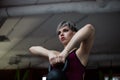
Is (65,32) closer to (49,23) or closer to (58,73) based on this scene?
(58,73)

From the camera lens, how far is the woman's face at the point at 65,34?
106 centimetres

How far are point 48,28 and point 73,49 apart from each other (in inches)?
130

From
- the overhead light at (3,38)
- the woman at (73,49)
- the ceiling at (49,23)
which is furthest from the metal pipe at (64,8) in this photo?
the woman at (73,49)

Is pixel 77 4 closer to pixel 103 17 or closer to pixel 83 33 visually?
pixel 103 17

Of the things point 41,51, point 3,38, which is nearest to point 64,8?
point 3,38

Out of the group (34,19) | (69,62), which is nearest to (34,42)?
(34,19)

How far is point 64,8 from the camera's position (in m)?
3.40

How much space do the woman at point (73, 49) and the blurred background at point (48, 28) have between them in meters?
2.12

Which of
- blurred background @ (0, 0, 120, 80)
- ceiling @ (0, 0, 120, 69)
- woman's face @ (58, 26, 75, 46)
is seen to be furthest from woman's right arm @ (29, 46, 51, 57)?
ceiling @ (0, 0, 120, 69)

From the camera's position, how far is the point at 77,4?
3.38 m

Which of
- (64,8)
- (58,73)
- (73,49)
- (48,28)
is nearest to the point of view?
(58,73)

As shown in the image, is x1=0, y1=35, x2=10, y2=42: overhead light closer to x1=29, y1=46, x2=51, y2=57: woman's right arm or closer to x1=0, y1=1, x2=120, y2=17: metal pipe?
x1=0, y1=1, x2=120, y2=17: metal pipe

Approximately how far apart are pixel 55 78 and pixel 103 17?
3168 millimetres

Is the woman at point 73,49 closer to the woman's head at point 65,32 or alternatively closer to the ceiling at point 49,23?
the woman's head at point 65,32
